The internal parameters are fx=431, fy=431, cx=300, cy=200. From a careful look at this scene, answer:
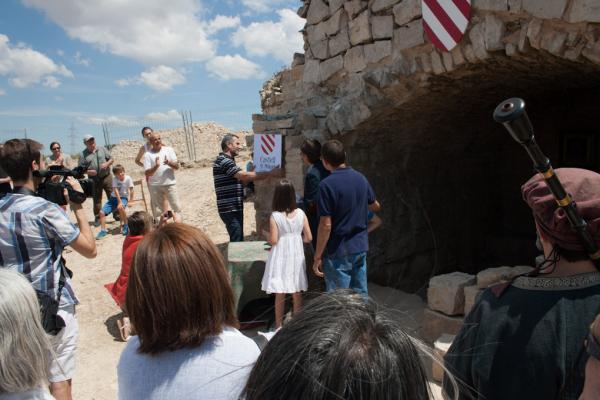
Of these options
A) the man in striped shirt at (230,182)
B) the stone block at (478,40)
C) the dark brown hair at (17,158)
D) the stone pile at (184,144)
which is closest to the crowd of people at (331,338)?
the dark brown hair at (17,158)

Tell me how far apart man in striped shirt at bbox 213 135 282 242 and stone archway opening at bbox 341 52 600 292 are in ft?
4.22

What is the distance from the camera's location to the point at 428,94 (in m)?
4.42

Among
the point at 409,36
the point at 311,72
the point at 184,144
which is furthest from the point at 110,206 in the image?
the point at 184,144

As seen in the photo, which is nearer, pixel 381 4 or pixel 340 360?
pixel 340 360

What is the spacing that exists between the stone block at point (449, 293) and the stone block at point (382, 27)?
238 cm

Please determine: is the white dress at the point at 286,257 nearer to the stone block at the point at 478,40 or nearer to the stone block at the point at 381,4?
the stone block at the point at 478,40

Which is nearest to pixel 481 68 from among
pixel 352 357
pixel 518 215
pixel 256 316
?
pixel 256 316

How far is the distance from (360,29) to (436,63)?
1049mm

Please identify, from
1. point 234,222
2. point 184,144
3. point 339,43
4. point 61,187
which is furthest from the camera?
point 184,144

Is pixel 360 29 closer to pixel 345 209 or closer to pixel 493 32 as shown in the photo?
pixel 493 32

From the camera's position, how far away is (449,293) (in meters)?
3.44

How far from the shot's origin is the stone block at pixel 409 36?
153 inches

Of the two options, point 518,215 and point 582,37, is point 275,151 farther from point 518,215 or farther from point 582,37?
point 518,215

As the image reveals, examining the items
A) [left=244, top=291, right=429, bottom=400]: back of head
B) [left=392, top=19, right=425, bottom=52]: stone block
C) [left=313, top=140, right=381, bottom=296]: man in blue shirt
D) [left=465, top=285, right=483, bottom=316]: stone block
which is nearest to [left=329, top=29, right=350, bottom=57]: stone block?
[left=392, top=19, right=425, bottom=52]: stone block
